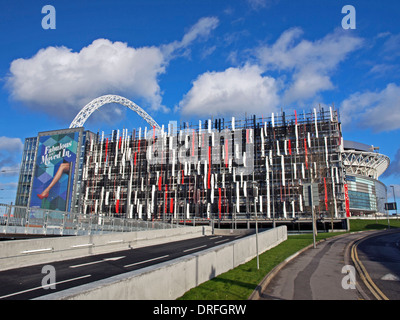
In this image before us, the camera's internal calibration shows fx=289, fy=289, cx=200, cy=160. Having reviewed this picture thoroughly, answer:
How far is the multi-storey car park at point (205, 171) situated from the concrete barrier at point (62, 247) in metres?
42.0

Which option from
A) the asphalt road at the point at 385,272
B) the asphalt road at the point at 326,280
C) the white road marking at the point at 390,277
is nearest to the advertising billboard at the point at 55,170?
the asphalt road at the point at 326,280

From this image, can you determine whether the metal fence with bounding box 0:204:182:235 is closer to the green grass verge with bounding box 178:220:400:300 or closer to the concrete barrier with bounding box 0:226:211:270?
the concrete barrier with bounding box 0:226:211:270

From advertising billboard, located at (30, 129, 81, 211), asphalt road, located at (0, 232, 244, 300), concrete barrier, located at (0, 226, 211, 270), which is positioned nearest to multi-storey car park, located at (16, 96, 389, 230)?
advertising billboard, located at (30, 129, 81, 211)

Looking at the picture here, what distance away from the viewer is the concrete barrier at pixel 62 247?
13539 millimetres

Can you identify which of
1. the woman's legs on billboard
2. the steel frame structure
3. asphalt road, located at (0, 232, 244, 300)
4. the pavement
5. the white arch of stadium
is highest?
the white arch of stadium

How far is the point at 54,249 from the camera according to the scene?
51.9ft

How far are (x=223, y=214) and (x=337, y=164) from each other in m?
30.0

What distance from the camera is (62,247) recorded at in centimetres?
1641

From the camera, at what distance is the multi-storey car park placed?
6938 centimetres

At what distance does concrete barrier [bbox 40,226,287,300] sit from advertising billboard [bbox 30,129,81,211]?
70460 mm

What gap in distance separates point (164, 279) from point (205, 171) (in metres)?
69.8

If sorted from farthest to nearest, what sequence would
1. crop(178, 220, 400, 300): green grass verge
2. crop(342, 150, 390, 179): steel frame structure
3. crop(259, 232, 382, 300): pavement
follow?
crop(342, 150, 390, 179): steel frame structure, crop(259, 232, 382, 300): pavement, crop(178, 220, 400, 300): green grass verge

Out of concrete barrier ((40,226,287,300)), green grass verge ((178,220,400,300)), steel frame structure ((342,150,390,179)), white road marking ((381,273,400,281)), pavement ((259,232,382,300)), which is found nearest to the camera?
concrete barrier ((40,226,287,300))

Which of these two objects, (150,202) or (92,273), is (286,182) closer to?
(150,202)
